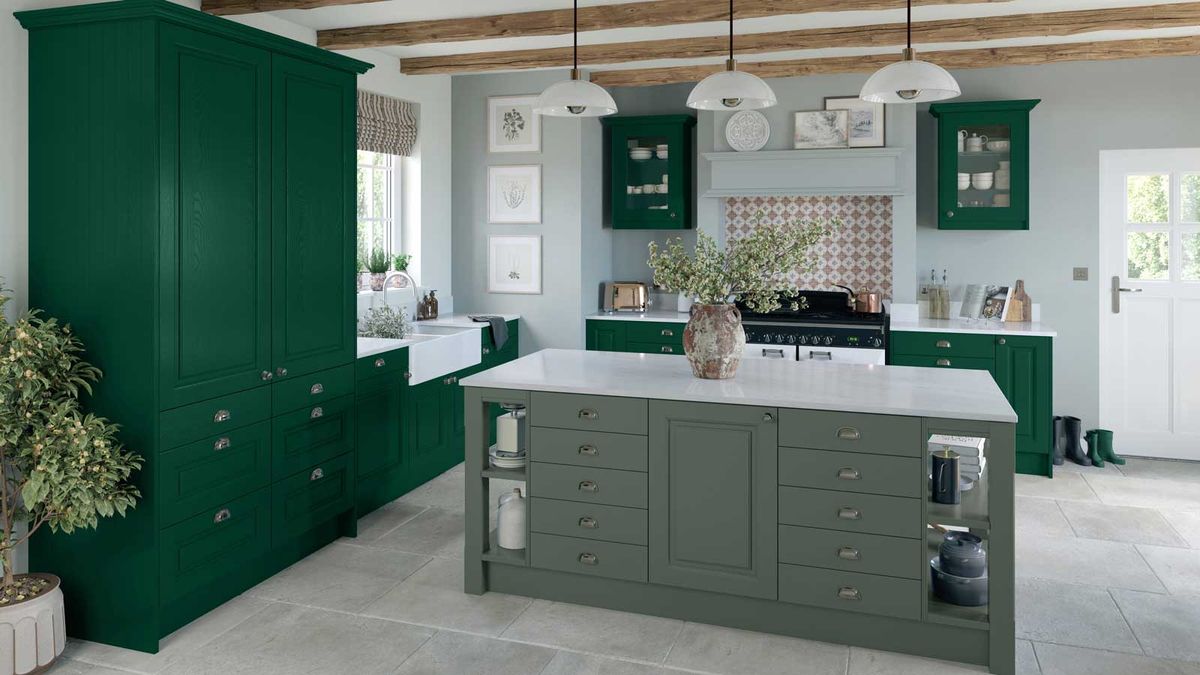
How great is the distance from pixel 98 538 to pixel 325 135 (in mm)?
1856

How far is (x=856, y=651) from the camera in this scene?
3191mm

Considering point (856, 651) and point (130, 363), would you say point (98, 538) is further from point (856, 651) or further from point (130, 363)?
point (856, 651)

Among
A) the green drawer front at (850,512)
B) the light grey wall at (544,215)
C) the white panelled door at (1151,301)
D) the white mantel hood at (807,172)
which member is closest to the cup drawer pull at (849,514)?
the green drawer front at (850,512)

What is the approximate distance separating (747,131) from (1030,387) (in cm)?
245

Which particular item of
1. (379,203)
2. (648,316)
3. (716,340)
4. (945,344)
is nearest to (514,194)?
(379,203)

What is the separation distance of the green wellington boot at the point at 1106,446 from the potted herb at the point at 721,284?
3422 millimetres

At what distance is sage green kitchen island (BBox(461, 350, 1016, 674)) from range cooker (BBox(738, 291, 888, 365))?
2.12 meters

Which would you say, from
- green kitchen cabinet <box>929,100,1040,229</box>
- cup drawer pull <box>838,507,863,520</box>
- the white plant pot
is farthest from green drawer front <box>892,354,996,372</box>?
the white plant pot

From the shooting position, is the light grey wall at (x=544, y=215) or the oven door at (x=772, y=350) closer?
the oven door at (x=772, y=350)

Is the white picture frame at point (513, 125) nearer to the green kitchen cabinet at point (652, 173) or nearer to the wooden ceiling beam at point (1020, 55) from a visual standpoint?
the green kitchen cabinet at point (652, 173)

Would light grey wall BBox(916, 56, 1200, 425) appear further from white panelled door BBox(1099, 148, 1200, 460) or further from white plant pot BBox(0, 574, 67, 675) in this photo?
white plant pot BBox(0, 574, 67, 675)

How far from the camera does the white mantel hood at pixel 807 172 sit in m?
6.02

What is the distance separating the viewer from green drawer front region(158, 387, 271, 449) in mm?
3182

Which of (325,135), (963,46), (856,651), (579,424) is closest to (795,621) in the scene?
(856,651)
